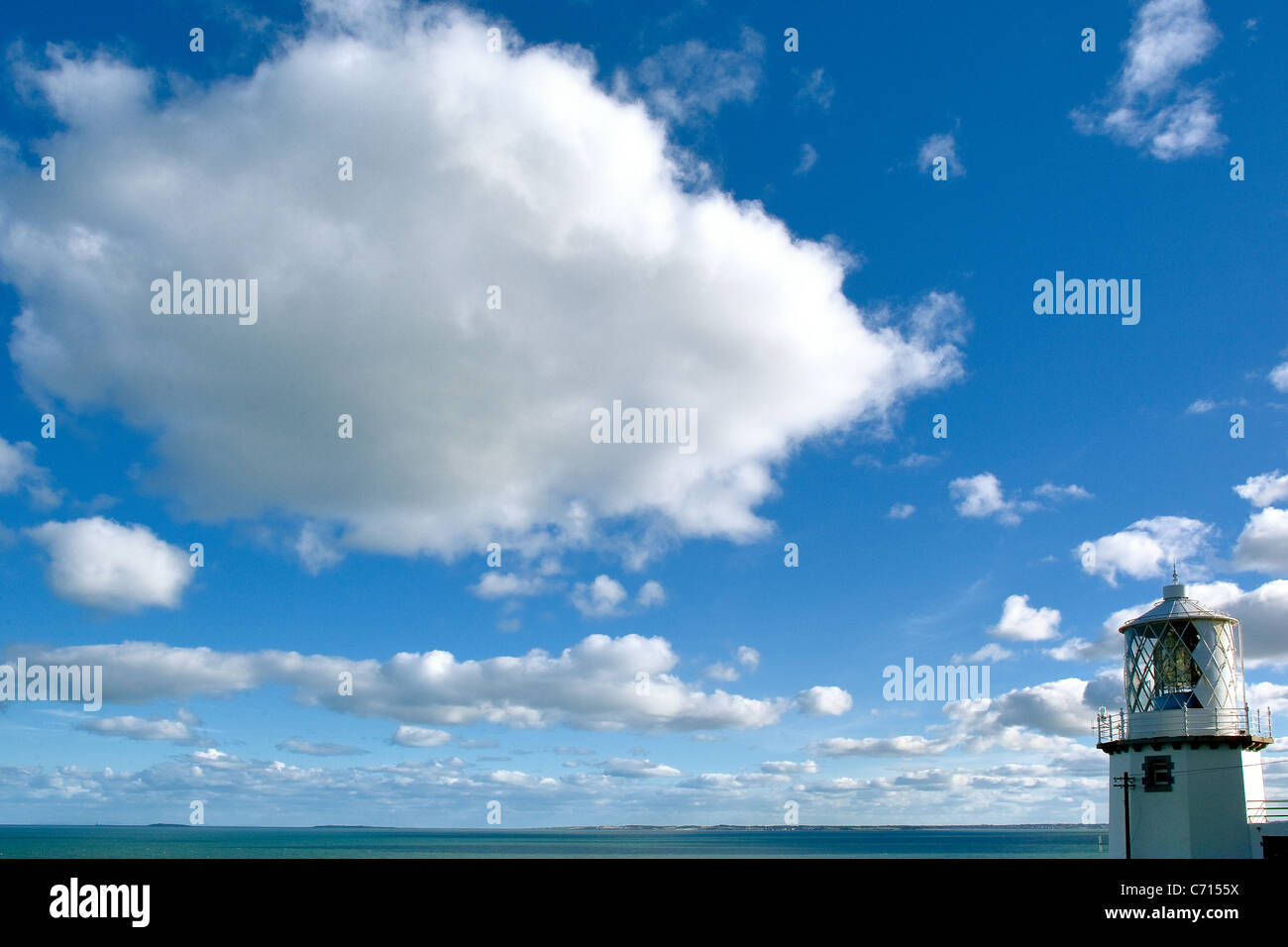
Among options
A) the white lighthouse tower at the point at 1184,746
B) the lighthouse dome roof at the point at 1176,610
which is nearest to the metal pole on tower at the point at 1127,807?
the white lighthouse tower at the point at 1184,746

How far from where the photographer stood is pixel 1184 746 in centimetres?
2866

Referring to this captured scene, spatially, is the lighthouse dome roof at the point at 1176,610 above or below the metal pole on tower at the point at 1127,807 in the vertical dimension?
above

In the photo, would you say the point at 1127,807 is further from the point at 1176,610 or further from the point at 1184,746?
the point at 1176,610

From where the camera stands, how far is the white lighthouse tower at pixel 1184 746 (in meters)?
27.6

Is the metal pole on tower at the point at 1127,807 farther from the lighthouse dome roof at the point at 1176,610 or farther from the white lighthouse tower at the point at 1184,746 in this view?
the lighthouse dome roof at the point at 1176,610

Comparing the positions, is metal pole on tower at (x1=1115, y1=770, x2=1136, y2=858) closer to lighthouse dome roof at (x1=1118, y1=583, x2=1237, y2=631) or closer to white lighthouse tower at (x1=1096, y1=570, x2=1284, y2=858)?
white lighthouse tower at (x1=1096, y1=570, x2=1284, y2=858)

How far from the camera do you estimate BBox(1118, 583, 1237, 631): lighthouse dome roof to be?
29.9 meters

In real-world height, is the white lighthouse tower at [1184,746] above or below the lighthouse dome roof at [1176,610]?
below

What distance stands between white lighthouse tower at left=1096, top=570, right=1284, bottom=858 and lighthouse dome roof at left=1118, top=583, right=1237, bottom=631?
0.03m

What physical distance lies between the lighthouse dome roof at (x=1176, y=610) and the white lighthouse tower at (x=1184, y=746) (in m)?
0.03

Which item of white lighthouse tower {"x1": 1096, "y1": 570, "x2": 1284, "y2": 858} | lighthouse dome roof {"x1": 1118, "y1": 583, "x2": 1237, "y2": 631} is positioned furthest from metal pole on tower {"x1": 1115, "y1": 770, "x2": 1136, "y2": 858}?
lighthouse dome roof {"x1": 1118, "y1": 583, "x2": 1237, "y2": 631}
